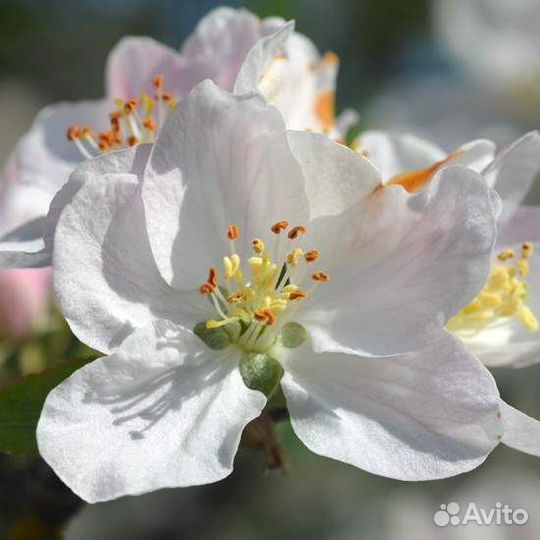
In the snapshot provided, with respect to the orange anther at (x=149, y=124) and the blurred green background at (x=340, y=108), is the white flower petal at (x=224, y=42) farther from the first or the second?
the blurred green background at (x=340, y=108)

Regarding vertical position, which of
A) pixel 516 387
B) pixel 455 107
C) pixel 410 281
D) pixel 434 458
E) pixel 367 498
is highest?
pixel 410 281

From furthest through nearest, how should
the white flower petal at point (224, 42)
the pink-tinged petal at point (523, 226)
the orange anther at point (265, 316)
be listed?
1. the white flower petal at point (224, 42)
2. the pink-tinged petal at point (523, 226)
3. the orange anther at point (265, 316)

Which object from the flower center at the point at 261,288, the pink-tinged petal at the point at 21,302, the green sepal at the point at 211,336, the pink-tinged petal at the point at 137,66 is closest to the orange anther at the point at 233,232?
the flower center at the point at 261,288

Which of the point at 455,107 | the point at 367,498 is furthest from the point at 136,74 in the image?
the point at 455,107

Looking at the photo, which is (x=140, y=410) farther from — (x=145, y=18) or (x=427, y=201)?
(x=145, y=18)

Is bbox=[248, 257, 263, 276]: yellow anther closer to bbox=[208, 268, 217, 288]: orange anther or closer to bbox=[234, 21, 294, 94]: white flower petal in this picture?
bbox=[208, 268, 217, 288]: orange anther

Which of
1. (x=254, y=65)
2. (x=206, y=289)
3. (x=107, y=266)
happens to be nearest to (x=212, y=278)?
(x=206, y=289)

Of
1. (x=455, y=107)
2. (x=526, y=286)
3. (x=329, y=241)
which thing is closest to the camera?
(x=329, y=241)
